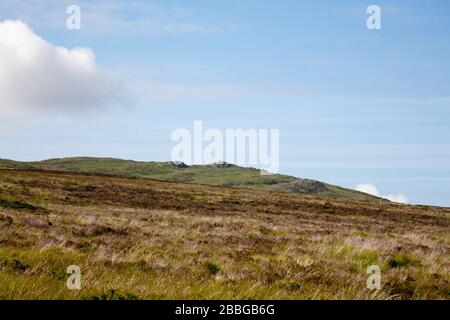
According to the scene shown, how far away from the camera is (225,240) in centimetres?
1931

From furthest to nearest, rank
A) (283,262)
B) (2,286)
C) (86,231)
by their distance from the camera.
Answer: (86,231) < (283,262) < (2,286)

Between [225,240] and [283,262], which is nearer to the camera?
[283,262]

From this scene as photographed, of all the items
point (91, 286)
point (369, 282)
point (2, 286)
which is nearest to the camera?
point (2, 286)

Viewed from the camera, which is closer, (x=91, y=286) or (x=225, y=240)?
(x=91, y=286)

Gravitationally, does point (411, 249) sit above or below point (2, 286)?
below

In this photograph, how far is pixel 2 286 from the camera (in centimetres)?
749

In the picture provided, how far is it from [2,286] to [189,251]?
8.11 meters

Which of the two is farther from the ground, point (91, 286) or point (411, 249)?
point (91, 286)
